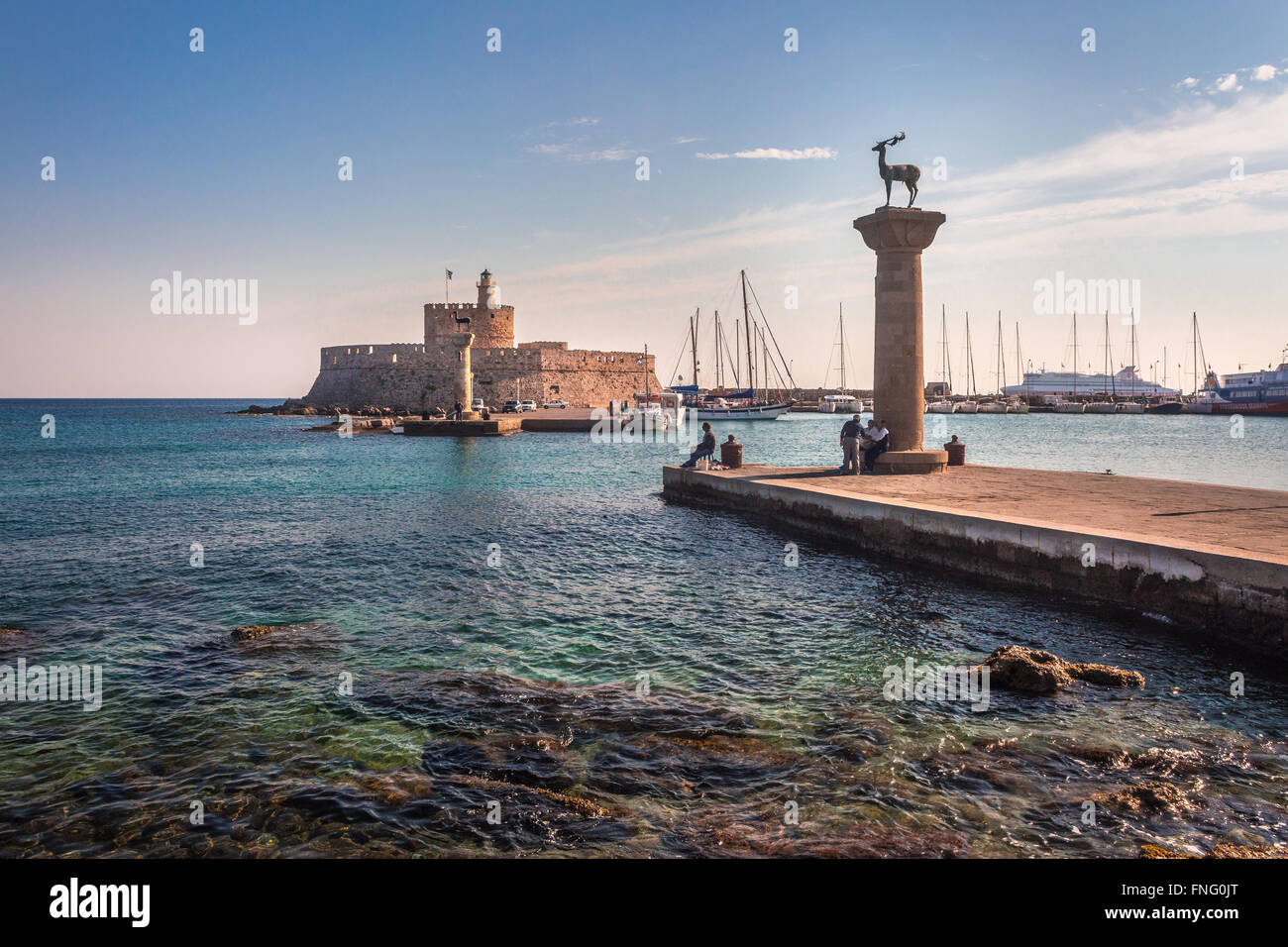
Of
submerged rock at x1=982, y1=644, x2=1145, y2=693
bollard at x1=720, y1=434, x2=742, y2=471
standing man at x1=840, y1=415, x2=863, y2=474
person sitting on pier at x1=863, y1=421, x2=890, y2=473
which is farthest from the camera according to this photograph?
bollard at x1=720, y1=434, x2=742, y2=471

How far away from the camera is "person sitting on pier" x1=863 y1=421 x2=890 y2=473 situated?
15263 millimetres

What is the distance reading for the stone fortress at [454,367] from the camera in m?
63.8

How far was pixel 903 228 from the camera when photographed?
1441 cm

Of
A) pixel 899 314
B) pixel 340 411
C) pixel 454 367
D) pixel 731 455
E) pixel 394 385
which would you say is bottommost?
pixel 731 455

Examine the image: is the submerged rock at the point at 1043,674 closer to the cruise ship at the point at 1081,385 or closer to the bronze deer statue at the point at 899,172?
the bronze deer statue at the point at 899,172

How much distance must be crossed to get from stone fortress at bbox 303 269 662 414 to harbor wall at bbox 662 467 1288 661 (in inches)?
2038

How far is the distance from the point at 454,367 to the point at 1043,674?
192ft

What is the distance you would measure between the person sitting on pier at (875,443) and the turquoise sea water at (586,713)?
3229mm

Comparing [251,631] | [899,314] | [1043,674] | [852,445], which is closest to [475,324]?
[852,445]

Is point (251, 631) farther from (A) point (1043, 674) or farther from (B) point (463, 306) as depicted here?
(B) point (463, 306)

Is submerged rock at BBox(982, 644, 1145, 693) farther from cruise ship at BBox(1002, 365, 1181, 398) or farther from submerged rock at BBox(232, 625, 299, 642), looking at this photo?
cruise ship at BBox(1002, 365, 1181, 398)

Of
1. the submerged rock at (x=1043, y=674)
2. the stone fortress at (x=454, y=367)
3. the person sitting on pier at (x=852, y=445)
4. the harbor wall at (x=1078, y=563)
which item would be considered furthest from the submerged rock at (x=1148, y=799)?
the stone fortress at (x=454, y=367)

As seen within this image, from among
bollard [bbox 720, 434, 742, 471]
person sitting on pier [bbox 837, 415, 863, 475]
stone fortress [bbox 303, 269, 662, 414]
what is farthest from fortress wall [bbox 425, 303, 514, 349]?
person sitting on pier [bbox 837, 415, 863, 475]

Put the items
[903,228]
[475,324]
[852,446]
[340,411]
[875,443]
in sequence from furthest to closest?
[340,411]
[475,324]
[852,446]
[875,443]
[903,228]
